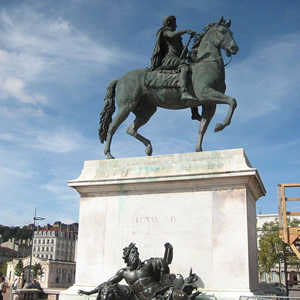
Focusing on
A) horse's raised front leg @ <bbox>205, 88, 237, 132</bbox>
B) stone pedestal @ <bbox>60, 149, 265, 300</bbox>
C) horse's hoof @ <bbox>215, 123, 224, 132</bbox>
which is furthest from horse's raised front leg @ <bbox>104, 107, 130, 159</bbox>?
horse's hoof @ <bbox>215, 123, 224, 132</bbox>

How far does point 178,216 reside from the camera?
9.45m

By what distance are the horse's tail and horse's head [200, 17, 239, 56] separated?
265cm

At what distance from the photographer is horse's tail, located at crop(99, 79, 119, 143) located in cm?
1161

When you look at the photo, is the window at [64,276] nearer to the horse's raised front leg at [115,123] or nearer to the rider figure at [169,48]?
the horse's raised front leg at [115,123]

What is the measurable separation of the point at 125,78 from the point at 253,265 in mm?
5447

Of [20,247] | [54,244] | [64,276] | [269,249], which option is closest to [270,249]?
[269,249]

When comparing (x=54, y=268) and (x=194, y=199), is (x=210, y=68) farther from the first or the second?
(x=54, y=268)

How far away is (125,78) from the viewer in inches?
447

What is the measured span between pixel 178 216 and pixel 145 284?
199cm

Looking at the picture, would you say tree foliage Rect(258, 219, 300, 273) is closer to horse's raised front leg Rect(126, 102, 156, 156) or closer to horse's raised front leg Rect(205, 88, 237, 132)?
horse's raised front leg Rect(126, 102, 156, 156)

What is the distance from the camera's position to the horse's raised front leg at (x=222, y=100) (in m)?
9.88

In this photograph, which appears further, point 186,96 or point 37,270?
point 37,270

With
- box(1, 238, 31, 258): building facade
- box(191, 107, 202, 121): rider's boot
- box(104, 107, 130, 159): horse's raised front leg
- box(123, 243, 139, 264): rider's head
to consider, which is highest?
box(1, 238, 31, 258): building facade

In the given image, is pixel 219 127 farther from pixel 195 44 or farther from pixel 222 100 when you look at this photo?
pixel 195 44
